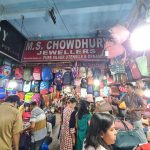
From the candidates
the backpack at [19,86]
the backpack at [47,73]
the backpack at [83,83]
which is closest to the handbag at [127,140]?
the backpack at [83,83]

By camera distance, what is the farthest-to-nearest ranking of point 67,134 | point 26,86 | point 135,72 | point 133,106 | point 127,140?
point 26,86 → point 133,106 → point 67,134 → point 135,72 → point 127,140

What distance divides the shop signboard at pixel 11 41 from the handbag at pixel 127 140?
15.0 ft

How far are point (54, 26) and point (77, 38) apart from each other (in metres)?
1.10

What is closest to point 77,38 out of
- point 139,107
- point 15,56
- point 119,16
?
point 119,16

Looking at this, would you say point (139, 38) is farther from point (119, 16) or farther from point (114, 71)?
point (119, 16)

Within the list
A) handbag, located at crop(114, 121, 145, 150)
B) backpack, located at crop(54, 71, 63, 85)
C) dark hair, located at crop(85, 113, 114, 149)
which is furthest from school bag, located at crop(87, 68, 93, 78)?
dark hair, located at crop(85, 113, 114, 149)

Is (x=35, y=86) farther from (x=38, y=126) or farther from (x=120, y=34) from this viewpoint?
(x=120, y=34)

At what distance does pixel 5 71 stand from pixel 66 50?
250cm

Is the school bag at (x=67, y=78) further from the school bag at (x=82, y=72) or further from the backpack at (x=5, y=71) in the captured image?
the backpack at (x=5, y=71)

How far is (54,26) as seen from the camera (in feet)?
21.0

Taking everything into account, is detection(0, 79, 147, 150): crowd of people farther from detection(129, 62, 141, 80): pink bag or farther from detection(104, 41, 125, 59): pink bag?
detection(104, 41, 125, 59): pink bag

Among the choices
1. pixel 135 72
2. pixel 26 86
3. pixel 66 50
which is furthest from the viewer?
pixel 26 86

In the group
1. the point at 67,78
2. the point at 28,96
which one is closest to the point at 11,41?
the point at 28,96

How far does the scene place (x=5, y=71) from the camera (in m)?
7.25
